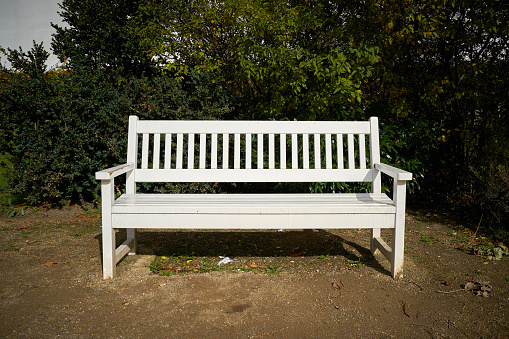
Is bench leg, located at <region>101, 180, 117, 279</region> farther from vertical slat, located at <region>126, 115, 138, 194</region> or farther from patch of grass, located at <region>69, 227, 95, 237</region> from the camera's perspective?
patch of grass, located at <region>69, 227, 95, 237</region>

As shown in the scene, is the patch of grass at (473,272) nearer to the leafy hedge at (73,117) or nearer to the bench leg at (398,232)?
the bench leg at (398,232)

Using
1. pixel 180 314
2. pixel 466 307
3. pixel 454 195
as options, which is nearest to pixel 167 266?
pixel 180 314

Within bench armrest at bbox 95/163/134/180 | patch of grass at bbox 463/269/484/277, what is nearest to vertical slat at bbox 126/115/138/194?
bench armrest at bbox 95/163/134/180

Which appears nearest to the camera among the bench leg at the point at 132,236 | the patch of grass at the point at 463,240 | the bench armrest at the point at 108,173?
the bench armrest at the point at 108,173

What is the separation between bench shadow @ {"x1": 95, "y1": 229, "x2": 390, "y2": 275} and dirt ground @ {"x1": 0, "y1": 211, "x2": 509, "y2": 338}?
0.02m

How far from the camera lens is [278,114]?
5676mm

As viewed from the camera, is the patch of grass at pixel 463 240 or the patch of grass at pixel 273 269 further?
the patch of grass at pixel 463 240

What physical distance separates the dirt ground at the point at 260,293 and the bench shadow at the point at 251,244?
2 centimetres

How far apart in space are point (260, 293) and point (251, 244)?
1.28 m

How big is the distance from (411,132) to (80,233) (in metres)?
4.42

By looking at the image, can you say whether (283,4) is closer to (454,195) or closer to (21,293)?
(454,195)

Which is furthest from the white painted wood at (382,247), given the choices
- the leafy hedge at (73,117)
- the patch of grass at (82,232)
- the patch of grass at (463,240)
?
the patch of grass at (82,232)

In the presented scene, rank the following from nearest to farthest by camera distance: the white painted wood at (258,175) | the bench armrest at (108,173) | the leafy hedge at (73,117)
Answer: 1. the bench armrest at (108,173)
2. the white painted wood at (258,175)
3. the leafy hedge at (73,117)

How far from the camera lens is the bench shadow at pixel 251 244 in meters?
3.95
